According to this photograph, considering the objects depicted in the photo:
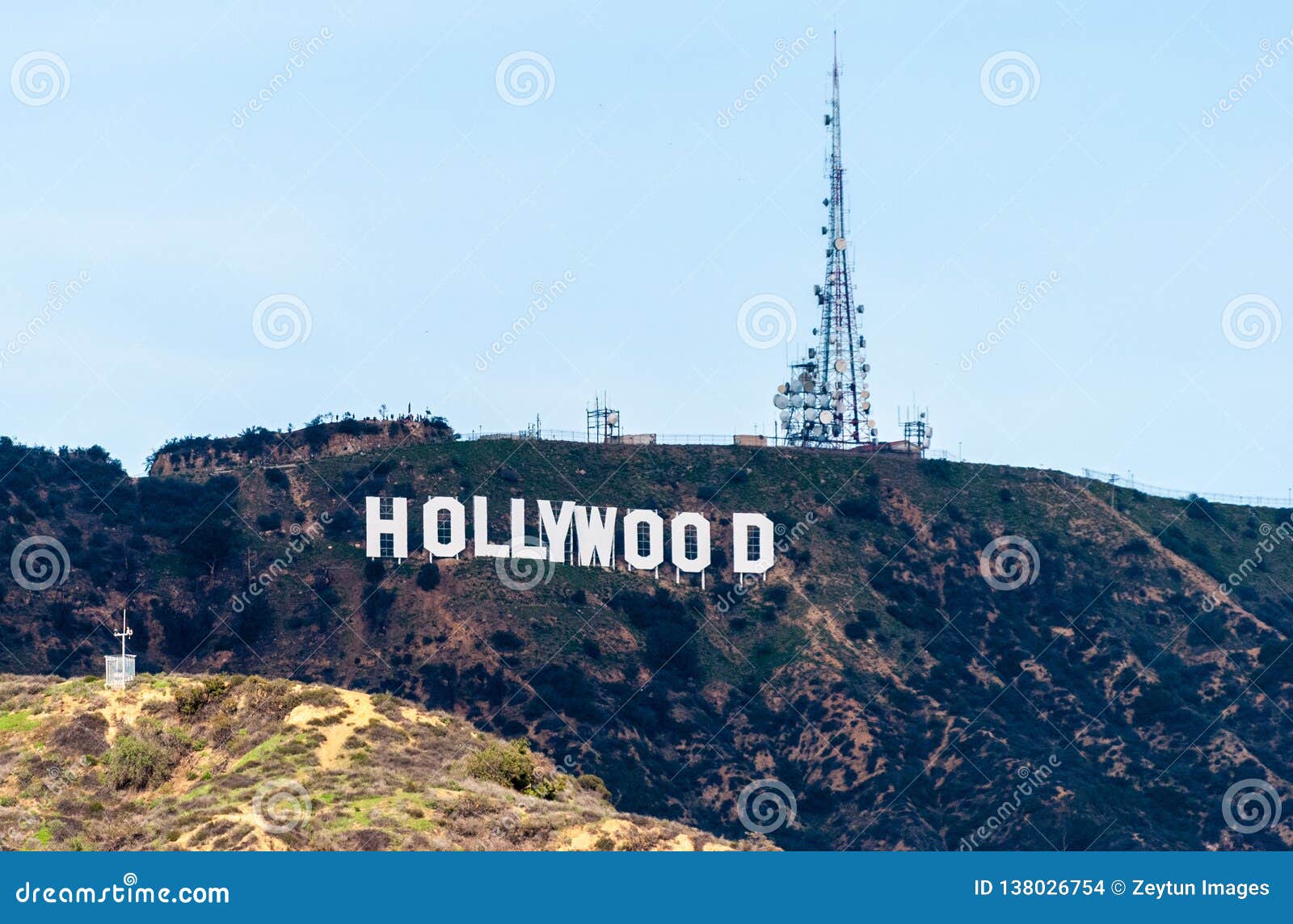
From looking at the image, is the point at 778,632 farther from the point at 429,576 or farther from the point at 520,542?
the point at 429,576

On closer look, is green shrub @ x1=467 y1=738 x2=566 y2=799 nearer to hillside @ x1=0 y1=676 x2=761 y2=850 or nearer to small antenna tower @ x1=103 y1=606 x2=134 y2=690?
hillside @ x1=0 y1=676 x2=761 y2=850

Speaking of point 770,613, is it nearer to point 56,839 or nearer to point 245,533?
point 245,533

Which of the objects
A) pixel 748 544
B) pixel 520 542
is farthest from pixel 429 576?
pixel 748 544

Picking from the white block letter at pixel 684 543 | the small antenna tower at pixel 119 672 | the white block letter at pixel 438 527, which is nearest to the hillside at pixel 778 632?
the white block letter at pixel 684 543

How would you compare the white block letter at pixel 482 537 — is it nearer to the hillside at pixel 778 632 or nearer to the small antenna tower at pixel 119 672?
the hillside at pixel 778 632

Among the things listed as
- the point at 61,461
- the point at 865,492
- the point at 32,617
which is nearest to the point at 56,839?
the point at 32,617

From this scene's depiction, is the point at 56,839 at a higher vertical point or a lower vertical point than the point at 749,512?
lower

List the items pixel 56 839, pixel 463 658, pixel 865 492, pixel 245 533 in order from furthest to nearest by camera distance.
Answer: pixel 865 492 → pixel 245 533 → pixel 463 658 → pixel 56 839
